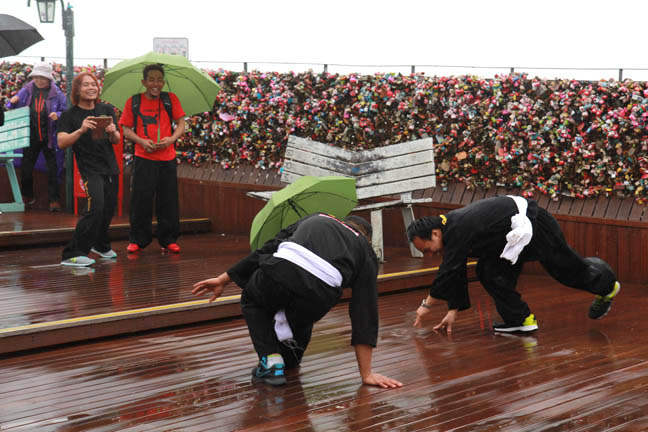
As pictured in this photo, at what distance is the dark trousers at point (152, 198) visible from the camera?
25.6 ft

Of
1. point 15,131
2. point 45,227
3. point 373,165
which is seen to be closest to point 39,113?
point 15,131

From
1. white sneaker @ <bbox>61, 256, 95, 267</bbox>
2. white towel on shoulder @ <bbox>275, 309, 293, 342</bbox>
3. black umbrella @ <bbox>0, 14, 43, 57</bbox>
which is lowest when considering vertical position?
white sneaker @ <bbox>61, 256, 95, 267</bbox>

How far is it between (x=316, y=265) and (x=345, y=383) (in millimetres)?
661

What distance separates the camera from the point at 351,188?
5.86 metres

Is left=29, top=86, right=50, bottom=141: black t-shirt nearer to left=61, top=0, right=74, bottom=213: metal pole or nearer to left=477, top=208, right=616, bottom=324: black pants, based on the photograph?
left=61, top=0, right=74, bottom=213: metal pole

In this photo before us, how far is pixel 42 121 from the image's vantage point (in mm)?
10531

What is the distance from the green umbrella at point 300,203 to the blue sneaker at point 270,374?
31.5 inches

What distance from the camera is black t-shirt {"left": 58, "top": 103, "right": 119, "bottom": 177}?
7180 millimetres

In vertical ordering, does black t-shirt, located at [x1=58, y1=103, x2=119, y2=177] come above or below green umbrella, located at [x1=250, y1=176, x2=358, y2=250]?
above

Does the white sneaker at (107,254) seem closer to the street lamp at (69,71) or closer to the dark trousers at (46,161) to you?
the street lamp at (69,71)

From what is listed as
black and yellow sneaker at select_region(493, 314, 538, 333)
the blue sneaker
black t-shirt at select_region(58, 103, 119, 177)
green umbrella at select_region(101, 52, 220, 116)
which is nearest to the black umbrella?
black t-shirt at select_region(58, 103, 119, 177)

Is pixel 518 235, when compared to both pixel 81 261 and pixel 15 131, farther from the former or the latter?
pixel 15 131

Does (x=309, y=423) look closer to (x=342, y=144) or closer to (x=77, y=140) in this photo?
(x=77, y=140)

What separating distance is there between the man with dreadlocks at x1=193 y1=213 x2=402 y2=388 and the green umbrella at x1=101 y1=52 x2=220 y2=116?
381cm
